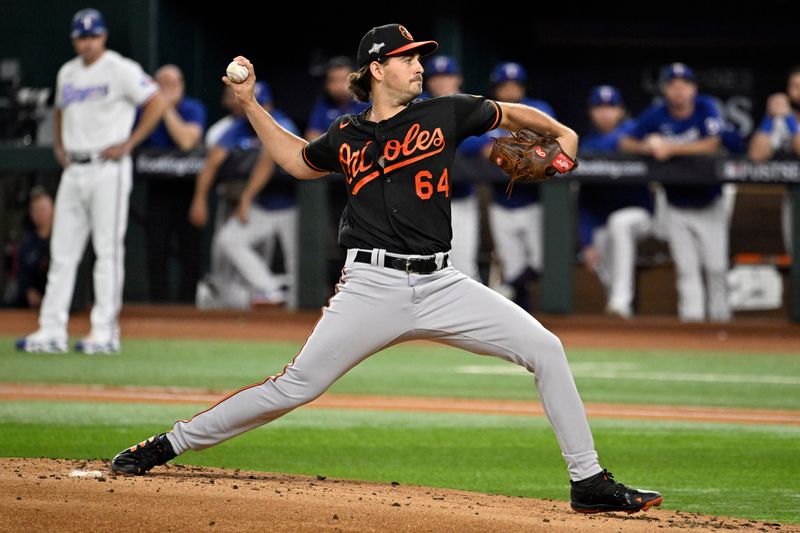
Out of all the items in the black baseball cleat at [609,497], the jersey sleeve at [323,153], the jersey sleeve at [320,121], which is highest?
the jersey sleeve at [320,121]

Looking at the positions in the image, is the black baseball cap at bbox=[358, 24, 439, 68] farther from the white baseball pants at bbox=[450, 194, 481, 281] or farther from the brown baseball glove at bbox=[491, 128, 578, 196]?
the white baseball pants at bbox=[450, 194, 481, 281]

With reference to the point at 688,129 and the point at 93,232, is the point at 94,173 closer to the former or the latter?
the point at 93,232

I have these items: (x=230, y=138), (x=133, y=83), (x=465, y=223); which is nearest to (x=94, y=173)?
(x=133, y=83)

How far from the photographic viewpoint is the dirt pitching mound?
13.3 ft

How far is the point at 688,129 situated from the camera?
11992mm

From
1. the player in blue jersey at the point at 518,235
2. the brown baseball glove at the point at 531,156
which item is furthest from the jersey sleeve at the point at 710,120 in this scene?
the brown baseball glove at the point at 531,156

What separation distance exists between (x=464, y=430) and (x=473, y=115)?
253cm

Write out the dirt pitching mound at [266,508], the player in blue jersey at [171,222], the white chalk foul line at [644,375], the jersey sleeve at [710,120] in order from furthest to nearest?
the player in blue jersey at [171,222]
the jersey sleeve at [710,120]
the white chalk foul line at [644,375]
the dirt pitching mound at [266,508]

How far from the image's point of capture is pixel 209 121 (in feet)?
53.9

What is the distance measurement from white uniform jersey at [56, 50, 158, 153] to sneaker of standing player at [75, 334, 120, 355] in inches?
53.9

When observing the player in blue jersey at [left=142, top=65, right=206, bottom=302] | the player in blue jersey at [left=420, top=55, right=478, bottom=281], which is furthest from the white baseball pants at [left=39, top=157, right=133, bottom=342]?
the player in blue jersey at [left=420, top=55, right=478, bottom=281]

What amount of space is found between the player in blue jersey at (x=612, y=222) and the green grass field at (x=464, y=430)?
178cm

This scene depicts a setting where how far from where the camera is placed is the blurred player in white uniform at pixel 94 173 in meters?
9.45

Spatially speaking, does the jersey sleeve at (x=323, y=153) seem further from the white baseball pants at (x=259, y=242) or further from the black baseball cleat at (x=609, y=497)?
the white baseball pants at (x=259, y=242)
